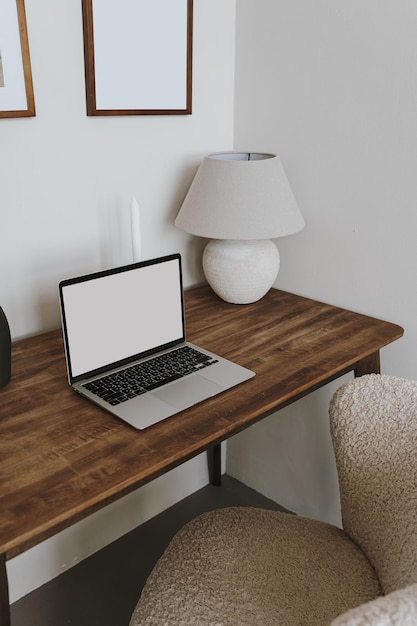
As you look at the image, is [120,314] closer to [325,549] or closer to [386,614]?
[325,549]

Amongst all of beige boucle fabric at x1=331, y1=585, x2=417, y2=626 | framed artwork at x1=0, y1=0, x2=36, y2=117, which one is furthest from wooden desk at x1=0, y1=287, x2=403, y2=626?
framed artwork at x1=0, y1=0, x2=36, y2=117

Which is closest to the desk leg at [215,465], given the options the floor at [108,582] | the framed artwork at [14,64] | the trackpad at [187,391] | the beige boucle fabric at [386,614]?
the floor at [108,582]

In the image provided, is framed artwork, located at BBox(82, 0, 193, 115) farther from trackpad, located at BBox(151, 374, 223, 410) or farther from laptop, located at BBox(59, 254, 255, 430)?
trackpad, located at BBox(151, 374, 223, 410)

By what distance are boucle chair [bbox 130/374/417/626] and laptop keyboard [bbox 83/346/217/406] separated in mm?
290

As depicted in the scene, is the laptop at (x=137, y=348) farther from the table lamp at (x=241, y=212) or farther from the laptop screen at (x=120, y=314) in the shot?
the table lamp at (x=241, y=212)

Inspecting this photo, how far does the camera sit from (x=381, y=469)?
1.03 metres

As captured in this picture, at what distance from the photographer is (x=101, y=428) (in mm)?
985

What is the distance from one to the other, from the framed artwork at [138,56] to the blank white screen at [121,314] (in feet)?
1.36

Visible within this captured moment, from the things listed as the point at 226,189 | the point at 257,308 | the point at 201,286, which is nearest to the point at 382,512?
the point at 257,308

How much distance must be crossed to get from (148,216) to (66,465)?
785 mm

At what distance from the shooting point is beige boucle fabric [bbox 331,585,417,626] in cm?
59

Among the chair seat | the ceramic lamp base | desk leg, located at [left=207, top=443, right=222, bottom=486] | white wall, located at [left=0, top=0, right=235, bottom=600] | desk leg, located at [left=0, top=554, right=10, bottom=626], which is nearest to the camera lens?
desk leg, located at [left=0, top=554, right=10, bottom=626]

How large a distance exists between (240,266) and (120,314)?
403mm

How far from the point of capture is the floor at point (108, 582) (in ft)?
4.81
